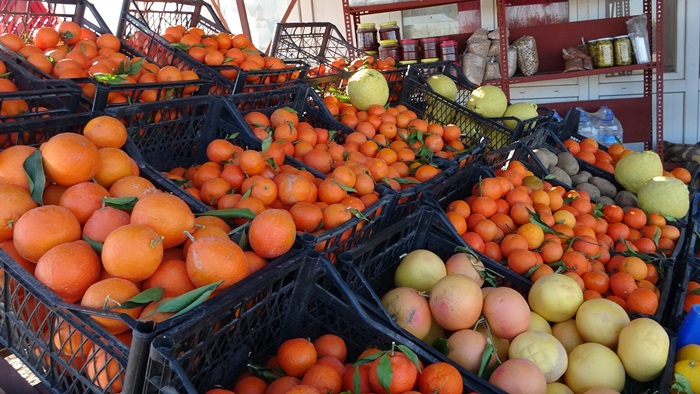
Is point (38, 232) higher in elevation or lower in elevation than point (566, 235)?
higher

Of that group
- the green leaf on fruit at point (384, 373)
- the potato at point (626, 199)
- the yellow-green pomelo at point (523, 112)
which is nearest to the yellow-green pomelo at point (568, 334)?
the green leaf on fruit at point (384, 373)

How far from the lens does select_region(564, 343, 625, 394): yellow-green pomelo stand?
3.87 ft

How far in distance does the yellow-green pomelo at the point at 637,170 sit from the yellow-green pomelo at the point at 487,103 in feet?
2.00

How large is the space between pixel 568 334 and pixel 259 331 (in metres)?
0.79

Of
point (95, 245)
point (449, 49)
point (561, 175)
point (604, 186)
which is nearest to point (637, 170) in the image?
point (604, 186)

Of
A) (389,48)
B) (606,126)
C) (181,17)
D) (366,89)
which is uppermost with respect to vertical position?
(181,17)

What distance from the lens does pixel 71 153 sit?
958 mm

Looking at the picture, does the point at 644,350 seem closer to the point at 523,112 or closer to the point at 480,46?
the point at 523,112

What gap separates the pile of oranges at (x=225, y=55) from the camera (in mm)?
1887

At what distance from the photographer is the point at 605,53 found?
383 centimetres

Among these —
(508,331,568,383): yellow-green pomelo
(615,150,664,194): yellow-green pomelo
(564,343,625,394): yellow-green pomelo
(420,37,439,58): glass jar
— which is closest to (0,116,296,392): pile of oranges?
(508,331,568,383): yellow-green pomelo

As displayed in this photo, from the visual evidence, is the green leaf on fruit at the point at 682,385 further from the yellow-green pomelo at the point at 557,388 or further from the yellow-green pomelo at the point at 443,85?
the yellow-green pomelo at the point at 443,85

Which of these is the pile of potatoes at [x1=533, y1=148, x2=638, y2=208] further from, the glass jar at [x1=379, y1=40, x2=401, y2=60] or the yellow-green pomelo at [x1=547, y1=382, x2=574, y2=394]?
the glass jar at [x1=379, y1=40, x2=401, y2=60]

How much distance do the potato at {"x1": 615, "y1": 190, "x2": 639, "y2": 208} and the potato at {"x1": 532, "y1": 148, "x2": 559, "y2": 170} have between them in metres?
0.30
